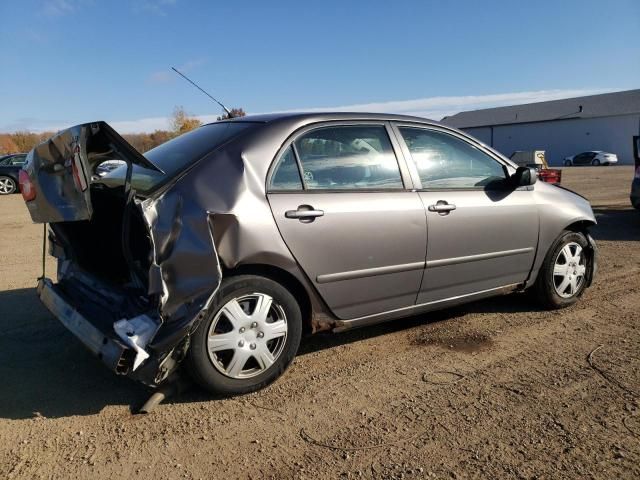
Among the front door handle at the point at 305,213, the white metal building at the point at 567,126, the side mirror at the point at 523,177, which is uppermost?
the white metal building at the point at 567,126

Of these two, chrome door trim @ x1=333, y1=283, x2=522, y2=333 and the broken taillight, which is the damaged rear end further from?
chrome door trim @ x1=333, y1=283, x2=522, y2=333

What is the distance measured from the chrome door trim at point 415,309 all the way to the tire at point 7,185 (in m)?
20.3

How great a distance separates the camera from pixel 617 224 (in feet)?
31.2

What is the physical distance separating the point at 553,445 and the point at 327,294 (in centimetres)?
152

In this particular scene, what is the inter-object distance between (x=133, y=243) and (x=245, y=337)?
864 millimetres

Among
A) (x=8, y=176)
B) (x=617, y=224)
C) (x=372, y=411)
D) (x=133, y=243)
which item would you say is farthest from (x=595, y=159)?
(x=133, y=243)

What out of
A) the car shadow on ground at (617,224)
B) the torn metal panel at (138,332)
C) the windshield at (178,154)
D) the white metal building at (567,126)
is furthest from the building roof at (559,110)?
the torn metal panel at (138,332)

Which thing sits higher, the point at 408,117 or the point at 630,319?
the point at 408,117

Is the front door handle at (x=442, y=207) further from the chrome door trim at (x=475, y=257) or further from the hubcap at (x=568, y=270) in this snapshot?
the hubcap at (x=568, y=270)

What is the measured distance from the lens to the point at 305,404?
10.1 feet

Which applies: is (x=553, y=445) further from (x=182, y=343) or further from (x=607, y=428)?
(x=182, y=343)

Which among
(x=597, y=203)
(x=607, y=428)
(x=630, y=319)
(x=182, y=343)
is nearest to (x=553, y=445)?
(x=607, y=428)

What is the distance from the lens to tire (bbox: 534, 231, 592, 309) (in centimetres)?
455

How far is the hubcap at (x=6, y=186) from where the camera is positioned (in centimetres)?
1961
